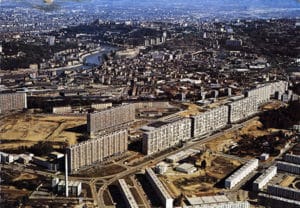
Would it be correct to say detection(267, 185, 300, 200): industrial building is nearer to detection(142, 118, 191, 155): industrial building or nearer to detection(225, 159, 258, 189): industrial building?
detection(225, 159, 258, 189): industrial building

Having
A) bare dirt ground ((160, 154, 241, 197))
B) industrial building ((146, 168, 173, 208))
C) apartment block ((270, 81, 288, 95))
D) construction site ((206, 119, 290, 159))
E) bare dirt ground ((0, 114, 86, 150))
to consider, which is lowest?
bare dirt ground ((0, 114, 86, 150))

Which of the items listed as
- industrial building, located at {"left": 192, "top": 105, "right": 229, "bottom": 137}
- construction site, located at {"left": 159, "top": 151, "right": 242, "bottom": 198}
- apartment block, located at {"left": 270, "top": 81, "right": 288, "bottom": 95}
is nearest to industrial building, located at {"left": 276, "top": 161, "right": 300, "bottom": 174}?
construction site, located at {"left": 159, "top": 151, "right": 242, "bottom": 198}

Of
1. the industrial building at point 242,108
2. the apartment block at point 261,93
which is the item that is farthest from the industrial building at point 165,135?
the apartment block at point 261,93

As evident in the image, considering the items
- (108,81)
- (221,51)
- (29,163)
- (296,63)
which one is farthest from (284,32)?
(29,163)

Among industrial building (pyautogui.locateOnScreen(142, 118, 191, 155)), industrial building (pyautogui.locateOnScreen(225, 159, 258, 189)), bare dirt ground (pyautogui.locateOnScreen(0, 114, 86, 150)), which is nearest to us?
industrial building (pyautogui.locateOnScreen(225, 159, 258, 189))

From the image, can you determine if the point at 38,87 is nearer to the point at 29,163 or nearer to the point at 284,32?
the point at 29,163

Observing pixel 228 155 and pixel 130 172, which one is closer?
pixel 130 172
